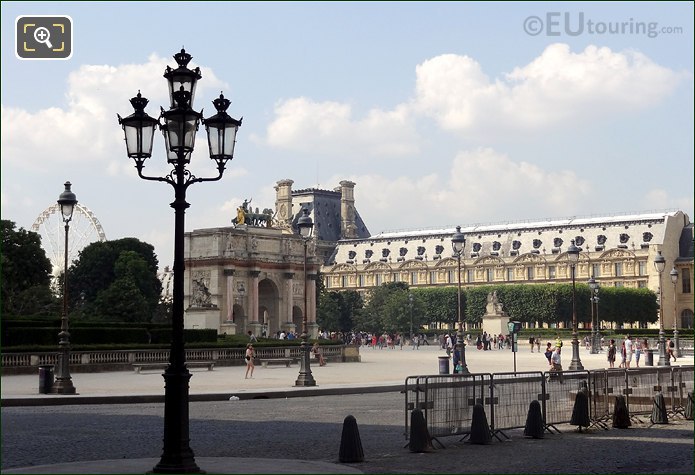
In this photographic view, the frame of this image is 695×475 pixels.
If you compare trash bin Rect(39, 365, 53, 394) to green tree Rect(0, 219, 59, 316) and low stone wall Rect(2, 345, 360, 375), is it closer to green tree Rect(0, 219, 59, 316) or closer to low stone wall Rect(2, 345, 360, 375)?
low stone wall Rect(2, 345, 360, 375)

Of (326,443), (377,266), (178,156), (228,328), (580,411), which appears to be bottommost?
(326,443)

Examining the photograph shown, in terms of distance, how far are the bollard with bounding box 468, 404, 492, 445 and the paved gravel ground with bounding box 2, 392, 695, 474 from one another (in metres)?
0.20

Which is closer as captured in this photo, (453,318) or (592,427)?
(592,427)

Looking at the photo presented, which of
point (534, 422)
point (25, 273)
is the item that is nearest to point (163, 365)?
point (534, 422)

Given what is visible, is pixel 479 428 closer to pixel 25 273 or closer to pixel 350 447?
pixel 350 447

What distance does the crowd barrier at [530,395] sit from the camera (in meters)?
18.5

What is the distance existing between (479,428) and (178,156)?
24.7 ft

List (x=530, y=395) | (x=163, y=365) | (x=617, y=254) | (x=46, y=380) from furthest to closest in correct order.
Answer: (x=617, y=254) < (x=163, y=365) < (x=46, y=380) < (x=530, y=395)

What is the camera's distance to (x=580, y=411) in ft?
68.4

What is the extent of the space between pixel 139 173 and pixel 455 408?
731cm

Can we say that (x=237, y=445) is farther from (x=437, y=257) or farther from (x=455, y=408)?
(x=437, y=257)

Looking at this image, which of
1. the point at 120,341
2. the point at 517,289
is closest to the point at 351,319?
the point at 517,289

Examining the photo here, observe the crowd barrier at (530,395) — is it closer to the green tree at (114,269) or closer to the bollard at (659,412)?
the bollard at (659,412)

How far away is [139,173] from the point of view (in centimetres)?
1516
